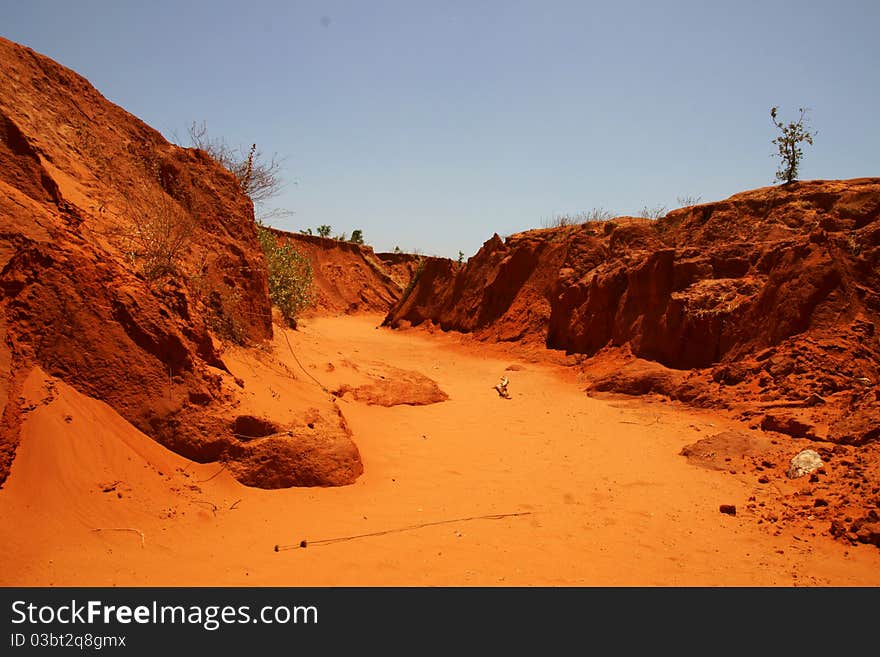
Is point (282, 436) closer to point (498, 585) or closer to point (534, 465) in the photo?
point (498, 585)

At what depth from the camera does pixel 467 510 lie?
433 cm

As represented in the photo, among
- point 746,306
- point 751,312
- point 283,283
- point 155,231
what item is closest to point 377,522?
point 155,231

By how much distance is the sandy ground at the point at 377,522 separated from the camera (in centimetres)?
305

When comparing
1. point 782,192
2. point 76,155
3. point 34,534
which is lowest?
point 34,534

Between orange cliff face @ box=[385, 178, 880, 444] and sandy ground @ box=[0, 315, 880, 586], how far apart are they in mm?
2392

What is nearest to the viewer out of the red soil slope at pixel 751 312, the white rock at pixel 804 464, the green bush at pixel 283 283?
the white rock at pixel 804 464

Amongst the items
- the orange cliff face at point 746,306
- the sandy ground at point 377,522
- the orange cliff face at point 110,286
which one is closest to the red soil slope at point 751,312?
the orange cliff face at point 746,306

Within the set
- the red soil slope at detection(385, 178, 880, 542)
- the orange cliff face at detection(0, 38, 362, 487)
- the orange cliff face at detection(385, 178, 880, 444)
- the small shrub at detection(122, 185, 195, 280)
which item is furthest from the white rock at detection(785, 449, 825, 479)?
the small shrub at detection(122, 185, 195, 280)

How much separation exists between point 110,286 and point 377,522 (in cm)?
256

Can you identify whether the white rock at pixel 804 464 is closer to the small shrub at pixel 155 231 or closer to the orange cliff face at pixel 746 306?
the orange cliff face at pixel 746 306

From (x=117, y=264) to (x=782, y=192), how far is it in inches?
478

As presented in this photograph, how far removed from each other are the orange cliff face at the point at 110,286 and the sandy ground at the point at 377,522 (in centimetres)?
18

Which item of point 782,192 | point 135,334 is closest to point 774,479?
point 135,334

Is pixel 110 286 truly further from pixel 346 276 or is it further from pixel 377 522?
pixel 346 276
